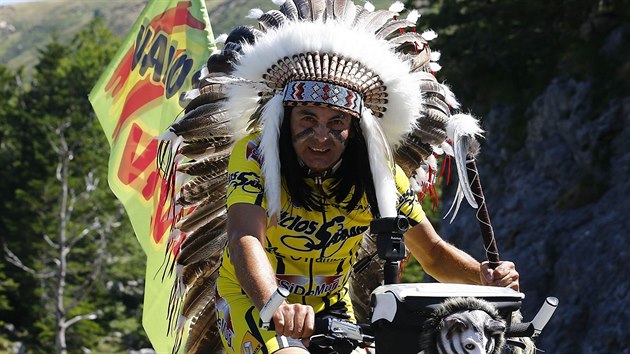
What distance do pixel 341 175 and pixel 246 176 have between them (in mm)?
457

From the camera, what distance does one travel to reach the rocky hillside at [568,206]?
13.9 m

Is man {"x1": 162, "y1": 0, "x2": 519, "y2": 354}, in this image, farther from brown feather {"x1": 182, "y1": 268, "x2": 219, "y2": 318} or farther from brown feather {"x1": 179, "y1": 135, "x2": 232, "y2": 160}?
brown feather {"x1": 182, "y1": 268, "x2": 219, "y2": 318}

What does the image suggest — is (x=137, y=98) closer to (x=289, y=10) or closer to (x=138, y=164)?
(x=138, y=164)

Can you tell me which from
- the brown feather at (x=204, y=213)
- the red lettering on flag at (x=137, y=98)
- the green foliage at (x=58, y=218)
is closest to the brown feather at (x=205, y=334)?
the brown feather at (x=204, y=213)

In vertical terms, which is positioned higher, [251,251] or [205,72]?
[205,72]

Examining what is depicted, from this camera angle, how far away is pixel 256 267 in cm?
382

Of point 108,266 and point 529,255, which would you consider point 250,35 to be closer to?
point 529,255

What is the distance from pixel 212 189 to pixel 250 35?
2.62 ft

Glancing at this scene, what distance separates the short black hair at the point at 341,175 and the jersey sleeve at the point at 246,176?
125 millimetres

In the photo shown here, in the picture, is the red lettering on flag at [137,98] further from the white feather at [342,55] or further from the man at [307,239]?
the man at [307,239]

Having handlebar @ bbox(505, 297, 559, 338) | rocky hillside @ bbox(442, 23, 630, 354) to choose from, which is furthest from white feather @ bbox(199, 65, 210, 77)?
rocky hillside @ bbox(442, 23, 630, 354)

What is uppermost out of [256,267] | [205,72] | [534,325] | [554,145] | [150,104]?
[554,145]

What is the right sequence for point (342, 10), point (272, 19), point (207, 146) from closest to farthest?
point (342, 10)
point (272, 19)
point (207, 146)

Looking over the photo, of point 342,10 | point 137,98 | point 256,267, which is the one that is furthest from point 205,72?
point 137,98
